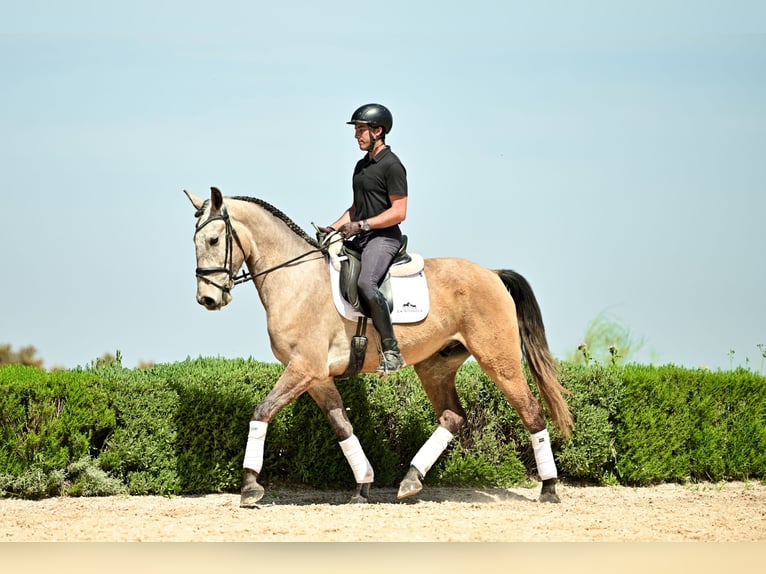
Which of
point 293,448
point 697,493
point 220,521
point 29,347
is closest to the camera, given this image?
point 220,521

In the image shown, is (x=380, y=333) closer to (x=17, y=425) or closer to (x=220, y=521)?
(x=220, y=521)

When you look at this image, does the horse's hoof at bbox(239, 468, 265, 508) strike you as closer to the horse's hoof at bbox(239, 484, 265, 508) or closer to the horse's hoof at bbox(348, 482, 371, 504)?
the horse's hoof at bbox(239, 484, 265, 508)

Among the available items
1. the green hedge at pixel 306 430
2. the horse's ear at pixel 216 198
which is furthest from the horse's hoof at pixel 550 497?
the horse's ear at pixel 216 198

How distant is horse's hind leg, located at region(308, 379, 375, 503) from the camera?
9789mm

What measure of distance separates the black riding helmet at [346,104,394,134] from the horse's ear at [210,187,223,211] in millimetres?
1529

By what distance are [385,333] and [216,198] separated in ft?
6.43

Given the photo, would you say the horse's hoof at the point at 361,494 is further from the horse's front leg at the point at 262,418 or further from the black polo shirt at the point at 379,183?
the black polo shirt at the point at 379,183

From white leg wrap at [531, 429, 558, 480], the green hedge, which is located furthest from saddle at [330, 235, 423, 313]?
white leg wrap at [531, 429, 558, 480]

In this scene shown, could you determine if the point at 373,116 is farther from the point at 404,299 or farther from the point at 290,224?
the point at 404,299

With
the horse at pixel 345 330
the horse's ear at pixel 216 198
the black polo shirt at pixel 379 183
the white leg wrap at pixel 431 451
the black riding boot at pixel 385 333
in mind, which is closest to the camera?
the horse's ear at pixel 216 198

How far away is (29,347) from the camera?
17.3 meters

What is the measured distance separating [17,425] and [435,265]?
4.37 m

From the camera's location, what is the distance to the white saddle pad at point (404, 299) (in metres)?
9.55

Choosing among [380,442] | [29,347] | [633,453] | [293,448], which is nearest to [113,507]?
[293,448]
